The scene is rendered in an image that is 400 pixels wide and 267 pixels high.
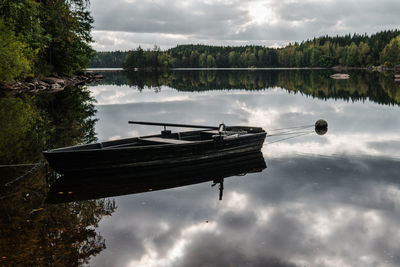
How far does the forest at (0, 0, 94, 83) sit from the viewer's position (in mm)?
35688

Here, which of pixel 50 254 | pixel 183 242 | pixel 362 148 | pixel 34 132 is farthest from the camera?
pixel 34 132

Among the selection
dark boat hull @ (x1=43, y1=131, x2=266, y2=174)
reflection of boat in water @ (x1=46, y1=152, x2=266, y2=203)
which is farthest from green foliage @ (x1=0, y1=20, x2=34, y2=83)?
reflection of boat in water @ (x1=46, y1=152, x2=266, y2=203)

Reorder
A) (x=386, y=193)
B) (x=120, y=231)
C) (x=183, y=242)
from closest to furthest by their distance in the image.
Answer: (x=183, y=242), (x=120, y=231), (x=386, y=193)

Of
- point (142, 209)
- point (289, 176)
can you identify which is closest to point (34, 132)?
point (142, 209)

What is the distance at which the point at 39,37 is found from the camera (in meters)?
44.1

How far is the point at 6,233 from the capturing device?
8859 mm

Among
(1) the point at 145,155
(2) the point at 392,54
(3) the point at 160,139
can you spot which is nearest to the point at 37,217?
(1) the point at 145,155

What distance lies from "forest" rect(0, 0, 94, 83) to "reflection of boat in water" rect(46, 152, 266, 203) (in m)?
26.9

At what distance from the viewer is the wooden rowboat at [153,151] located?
13.2 m

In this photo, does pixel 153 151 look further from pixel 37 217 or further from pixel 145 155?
pixel 37 217

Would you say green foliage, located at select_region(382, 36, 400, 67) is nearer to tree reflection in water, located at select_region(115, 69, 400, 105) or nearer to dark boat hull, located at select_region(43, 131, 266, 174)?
tree reflection in water, located at select_region(115, 69, 400, 105)

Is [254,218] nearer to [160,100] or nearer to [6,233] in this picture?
[6,233]

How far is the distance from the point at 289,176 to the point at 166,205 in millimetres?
5472

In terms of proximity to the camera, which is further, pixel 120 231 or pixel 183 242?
pixel 120 231
